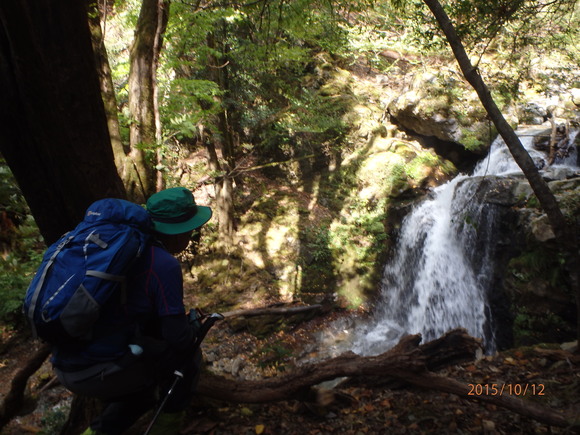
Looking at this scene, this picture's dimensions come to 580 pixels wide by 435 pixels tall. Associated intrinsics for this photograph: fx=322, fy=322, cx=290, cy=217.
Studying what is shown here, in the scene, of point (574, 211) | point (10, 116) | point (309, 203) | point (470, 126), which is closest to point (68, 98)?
point (10, 116)

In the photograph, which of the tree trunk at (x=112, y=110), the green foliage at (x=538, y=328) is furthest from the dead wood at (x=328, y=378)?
the green foliage at (x=538, y=328)

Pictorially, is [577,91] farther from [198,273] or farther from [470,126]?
[198,273]

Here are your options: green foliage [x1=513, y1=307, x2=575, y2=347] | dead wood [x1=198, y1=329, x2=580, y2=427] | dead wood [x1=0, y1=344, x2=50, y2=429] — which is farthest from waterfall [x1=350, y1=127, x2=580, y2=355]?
dead wood [x1=0, y1=344, x2=50, y2=429]

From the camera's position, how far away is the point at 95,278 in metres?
1.60

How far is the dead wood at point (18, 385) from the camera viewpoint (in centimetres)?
286

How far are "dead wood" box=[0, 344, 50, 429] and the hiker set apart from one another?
1.12 m

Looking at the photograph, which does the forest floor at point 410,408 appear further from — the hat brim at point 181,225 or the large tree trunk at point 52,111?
the large tree trunk at point 52,111

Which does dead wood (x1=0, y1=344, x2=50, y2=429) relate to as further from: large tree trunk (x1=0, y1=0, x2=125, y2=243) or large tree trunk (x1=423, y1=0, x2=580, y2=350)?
large tree trunk (x1=423, y1=0, x2=580, y2=350)

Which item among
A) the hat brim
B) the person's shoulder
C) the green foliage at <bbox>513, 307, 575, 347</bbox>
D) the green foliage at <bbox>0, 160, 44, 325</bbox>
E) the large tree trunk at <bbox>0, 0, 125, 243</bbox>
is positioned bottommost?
the green foliage at <bbox>513, 307, 575, 347</bbox>

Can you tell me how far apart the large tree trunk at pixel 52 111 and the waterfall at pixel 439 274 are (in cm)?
707

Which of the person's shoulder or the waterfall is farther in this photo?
the waterfall

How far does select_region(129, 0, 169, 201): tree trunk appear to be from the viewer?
4.82m

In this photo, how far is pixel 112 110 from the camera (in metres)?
4.39

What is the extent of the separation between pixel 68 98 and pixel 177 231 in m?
0.99
